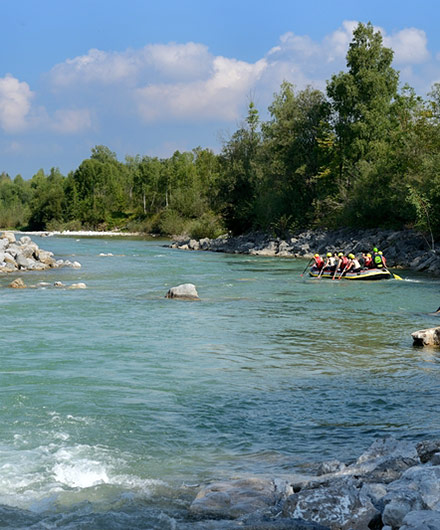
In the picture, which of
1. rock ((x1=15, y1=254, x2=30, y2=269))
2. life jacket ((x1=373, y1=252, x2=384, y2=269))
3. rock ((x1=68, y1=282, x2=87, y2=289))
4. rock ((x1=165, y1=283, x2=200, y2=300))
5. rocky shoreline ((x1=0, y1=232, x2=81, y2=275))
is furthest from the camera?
rock ((x1=15, y1=254, x2=30, y2=269))

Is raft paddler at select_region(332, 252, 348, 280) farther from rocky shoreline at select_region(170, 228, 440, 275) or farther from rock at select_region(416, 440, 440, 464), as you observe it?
rock at select_region(416, 440, 440, 464)

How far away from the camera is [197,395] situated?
11.1 meters

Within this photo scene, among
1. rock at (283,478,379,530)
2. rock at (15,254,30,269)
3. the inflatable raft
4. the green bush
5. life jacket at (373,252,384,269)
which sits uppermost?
the green bush

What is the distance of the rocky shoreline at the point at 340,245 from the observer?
38.0m

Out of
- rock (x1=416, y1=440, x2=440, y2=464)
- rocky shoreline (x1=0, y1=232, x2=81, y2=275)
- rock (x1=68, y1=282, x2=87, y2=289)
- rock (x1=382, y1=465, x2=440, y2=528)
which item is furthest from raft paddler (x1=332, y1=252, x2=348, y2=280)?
rock (x1=382, y1=465, x2=440, y2=528)

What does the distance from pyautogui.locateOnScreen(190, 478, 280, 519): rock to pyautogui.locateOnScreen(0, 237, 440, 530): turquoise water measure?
0.24 metres

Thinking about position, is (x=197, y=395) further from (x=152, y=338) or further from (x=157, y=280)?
(x=157, y=280)

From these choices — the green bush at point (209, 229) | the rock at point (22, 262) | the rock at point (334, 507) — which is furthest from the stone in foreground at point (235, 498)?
the green bush at point (209, 229)

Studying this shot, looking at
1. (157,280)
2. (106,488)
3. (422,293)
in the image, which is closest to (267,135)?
(157,280)

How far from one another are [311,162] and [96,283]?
33117 millimetres

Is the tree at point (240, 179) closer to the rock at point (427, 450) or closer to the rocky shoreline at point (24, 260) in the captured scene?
the rocky shoreline at point (24, 260)

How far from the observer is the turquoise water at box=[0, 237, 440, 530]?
736 cm

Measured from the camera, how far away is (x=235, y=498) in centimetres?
654

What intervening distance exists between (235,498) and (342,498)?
4.23 ft
